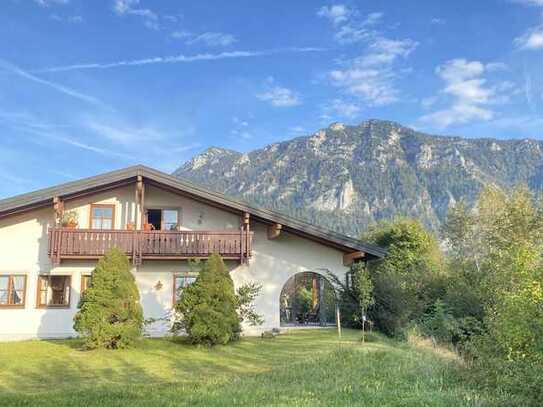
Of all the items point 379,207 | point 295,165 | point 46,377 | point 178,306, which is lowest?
point 46,377

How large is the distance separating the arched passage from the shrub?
5.17 metres

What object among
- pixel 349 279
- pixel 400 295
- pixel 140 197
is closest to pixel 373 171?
pixel 349 279

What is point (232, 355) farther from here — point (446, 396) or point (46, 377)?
point (446, 396)

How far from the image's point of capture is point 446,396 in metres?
7.38

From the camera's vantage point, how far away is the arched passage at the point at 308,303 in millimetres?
22281

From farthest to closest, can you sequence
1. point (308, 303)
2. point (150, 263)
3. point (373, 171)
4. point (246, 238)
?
point (373, 171) < point (308, 303) < point (150, 263) < point (246, 238)

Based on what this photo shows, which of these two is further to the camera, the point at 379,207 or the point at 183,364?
the point at 379,207

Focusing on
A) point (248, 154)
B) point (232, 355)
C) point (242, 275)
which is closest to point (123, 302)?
point (232, 355)

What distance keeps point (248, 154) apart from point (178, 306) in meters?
177

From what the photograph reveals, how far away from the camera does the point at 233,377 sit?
10383 mm

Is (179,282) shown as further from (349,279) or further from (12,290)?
(349,279)

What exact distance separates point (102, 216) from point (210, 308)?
7.20 m

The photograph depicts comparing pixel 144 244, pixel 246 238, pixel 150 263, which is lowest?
pixel 150 263

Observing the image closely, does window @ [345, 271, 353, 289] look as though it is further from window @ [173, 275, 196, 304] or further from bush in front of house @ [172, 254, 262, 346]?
window @ [173, 275, 196, 304]
